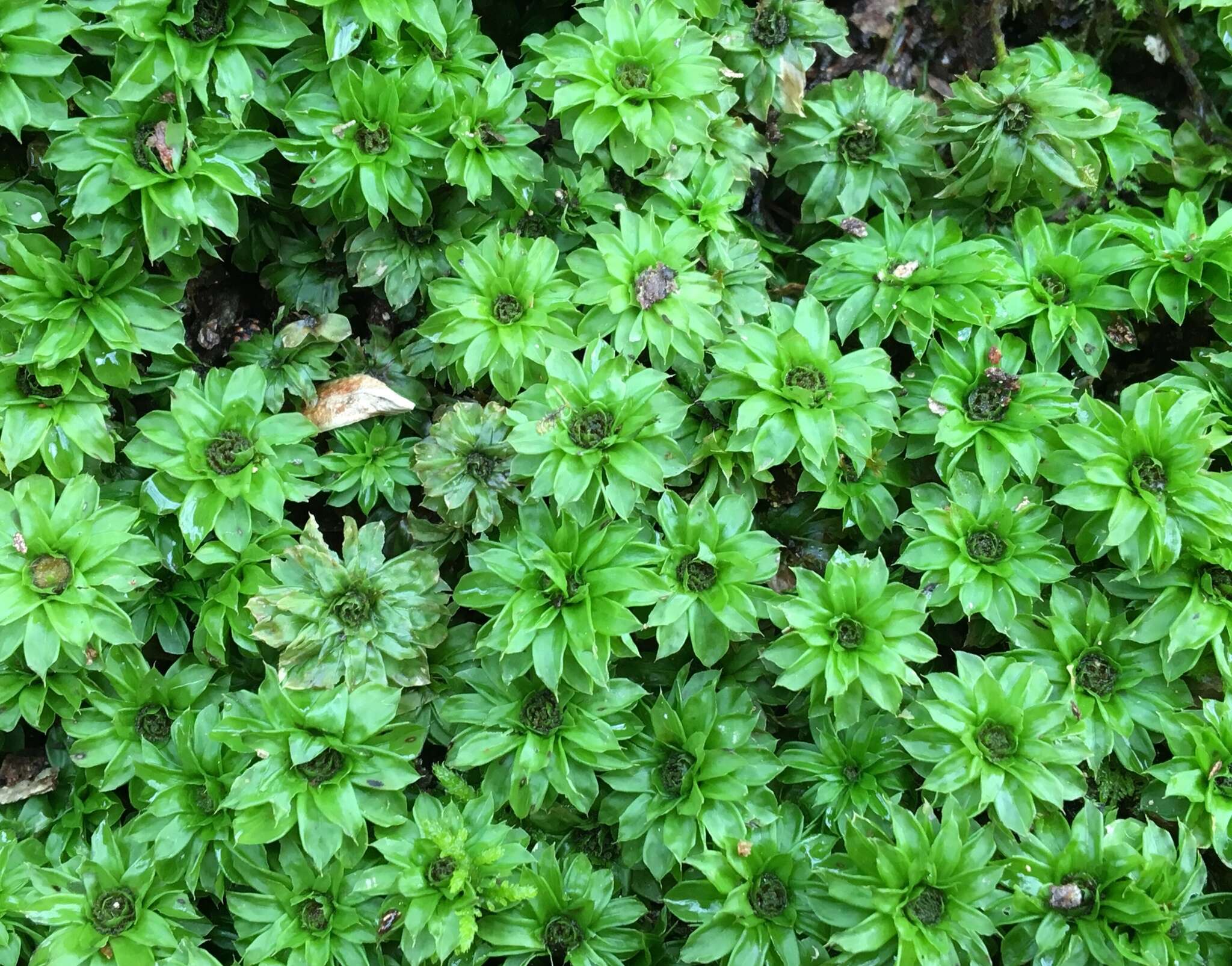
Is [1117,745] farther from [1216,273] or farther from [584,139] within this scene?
[584,139]

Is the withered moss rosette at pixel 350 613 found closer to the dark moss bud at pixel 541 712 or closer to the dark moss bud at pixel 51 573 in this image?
the dark moss bud at pixel 541 712

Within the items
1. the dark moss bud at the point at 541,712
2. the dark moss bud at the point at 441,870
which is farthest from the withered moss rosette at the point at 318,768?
the dark moss bud at the point at 541,712


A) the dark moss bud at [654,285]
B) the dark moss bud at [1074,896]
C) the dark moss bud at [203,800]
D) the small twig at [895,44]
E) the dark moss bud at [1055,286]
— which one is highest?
the small twig at [895,44]

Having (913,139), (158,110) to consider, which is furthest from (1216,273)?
(158,110)

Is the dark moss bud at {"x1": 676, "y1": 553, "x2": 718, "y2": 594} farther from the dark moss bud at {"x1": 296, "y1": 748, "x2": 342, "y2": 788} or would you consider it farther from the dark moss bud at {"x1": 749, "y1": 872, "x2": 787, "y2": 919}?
the dark moss bud at {"x1": 296, "y1": 748, "x2": 342, "y2": 788}

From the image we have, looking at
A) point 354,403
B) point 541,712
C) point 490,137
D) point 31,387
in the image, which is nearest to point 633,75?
point 490,137
